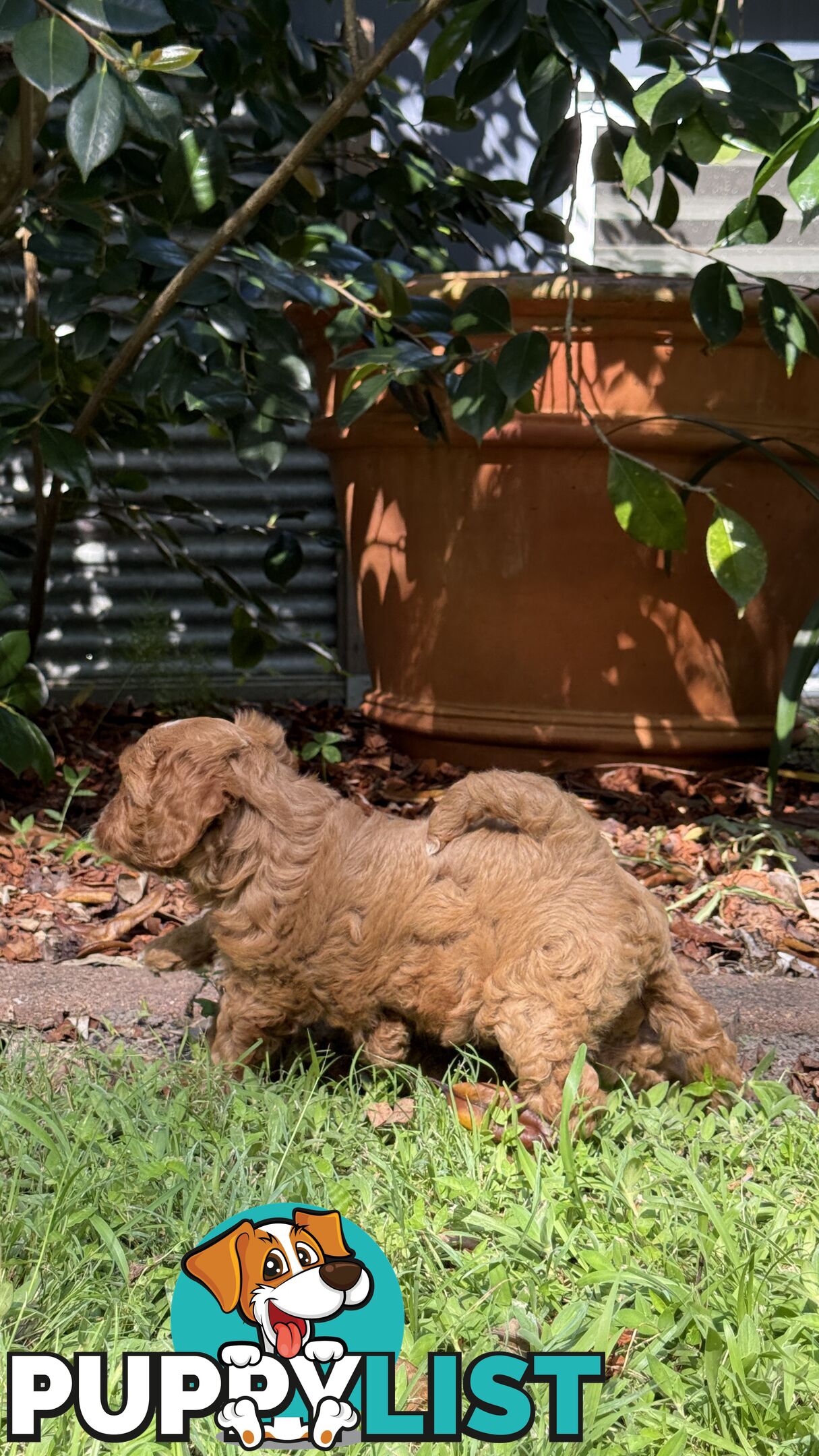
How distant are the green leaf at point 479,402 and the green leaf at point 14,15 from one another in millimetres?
953

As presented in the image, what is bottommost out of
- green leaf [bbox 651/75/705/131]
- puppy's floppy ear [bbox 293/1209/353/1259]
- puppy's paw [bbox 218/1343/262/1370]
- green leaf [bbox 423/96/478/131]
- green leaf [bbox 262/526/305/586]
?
puppy's paw [bbox 218/1343/262/1370]

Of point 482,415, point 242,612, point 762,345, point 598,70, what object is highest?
point 598,70

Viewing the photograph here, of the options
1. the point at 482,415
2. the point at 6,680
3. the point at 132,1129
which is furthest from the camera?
the point at 6,680

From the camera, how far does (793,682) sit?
9.50ft

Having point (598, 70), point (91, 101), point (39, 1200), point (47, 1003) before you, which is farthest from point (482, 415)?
point (39, 1200)

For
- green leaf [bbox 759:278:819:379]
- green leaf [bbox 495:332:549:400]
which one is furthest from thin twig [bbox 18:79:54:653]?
green leaf [bbox 759:278:819:379]

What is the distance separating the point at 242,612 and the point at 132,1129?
1.96m

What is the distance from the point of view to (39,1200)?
58.7 inches

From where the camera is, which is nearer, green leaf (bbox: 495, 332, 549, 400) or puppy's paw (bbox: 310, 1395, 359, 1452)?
puppy's paw (bbox: 310, 1395, 359, 1452)

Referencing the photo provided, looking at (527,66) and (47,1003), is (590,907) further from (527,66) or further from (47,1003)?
(527,66)

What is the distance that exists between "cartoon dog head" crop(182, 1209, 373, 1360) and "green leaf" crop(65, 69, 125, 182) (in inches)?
54.8

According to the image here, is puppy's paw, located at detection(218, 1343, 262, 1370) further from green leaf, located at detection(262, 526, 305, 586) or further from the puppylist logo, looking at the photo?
green leaf, located at detection(262, 526, 305, 586)

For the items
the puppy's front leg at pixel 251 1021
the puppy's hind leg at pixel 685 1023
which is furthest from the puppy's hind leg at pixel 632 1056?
the puppy's front leg at pixel 251 1021

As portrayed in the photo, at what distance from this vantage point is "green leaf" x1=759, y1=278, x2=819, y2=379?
2504 mm
